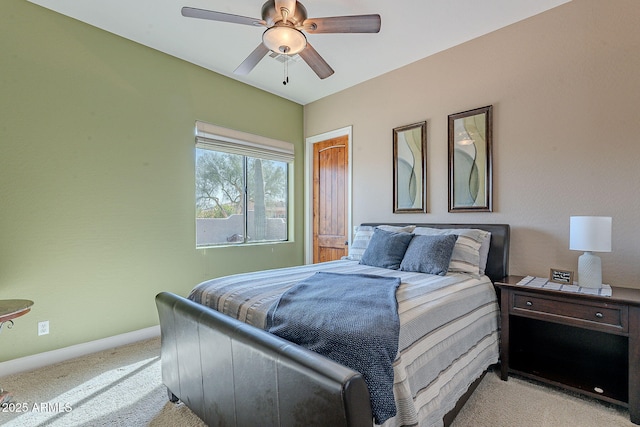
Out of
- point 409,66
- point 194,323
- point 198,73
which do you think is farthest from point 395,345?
point 198,73

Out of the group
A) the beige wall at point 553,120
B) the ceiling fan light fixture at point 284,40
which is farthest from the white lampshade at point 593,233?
the ceiling fan light fixture at point 284,40

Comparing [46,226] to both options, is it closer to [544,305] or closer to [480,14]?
[544,305]

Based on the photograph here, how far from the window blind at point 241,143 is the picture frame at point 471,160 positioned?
224 centimetres

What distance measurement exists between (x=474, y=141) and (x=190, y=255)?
3220 mm

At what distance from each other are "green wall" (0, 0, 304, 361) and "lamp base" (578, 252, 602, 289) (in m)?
3.42

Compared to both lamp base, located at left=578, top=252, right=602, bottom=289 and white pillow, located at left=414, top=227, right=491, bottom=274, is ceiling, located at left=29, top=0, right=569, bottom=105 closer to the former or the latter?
white pillow, located at left=414, top=227, right=491, bottom=274

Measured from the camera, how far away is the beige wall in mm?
2199

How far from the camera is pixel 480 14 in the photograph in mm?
2576

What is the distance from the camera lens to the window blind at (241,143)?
3.49 metres

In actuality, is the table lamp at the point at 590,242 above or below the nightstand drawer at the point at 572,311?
above

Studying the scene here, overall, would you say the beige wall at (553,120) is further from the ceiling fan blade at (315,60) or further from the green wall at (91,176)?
the green wall at (91,176)

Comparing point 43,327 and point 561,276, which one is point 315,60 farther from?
point 43,327

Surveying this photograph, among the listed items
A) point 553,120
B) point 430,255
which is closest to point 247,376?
point 430,255

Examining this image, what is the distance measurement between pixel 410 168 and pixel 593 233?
5.76ft
